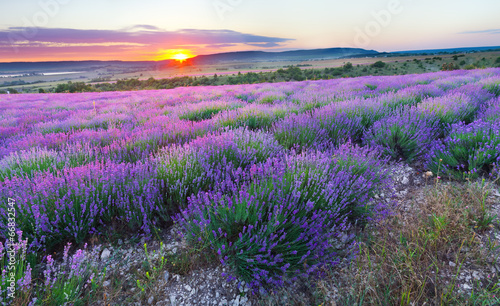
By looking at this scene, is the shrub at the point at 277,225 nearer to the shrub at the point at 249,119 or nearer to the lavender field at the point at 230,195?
the lavender field at the point at 230,195

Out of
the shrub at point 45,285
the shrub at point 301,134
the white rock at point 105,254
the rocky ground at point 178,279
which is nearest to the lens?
the shrub at point 45,285

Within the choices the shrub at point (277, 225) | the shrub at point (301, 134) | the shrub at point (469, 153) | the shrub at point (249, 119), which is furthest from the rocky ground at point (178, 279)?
the shrub at point (249, 119)

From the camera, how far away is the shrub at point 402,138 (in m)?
3.24

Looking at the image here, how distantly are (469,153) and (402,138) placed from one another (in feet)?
2.33

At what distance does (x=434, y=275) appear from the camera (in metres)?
1.58

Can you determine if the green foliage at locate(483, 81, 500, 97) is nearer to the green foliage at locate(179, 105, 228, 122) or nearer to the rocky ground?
the rocky ground

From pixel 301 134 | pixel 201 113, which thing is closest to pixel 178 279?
pixel 301 134

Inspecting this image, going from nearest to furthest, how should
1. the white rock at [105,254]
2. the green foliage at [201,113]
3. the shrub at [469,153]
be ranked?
the white rock at [105,254] < the shrub at [469,153] < the green foliage at [201,113]

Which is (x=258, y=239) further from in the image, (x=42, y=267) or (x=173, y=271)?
(x=42, y=267)

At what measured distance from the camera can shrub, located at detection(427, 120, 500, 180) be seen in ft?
8.32

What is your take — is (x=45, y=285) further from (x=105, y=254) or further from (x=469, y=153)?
(x=469, y=153)

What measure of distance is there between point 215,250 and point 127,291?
2.04 ft

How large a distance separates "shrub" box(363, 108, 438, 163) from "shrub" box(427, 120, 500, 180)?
0.20 m

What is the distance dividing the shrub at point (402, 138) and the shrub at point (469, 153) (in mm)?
204
